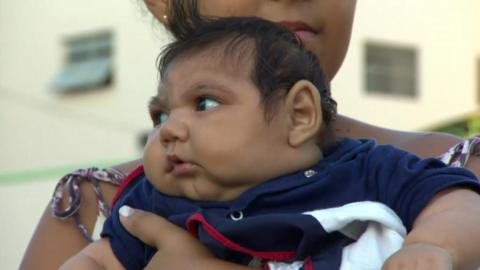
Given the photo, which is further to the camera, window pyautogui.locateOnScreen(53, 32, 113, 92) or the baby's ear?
window pyautogui.locateOnScreen(53, 32, 113, 92)

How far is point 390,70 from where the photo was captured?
18547 mm

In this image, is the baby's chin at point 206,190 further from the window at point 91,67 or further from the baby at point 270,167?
the window at point 91,67

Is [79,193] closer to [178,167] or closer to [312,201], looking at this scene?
[178,167]

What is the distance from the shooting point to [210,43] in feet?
7.09

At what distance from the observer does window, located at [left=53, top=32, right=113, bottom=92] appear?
60.4 feet

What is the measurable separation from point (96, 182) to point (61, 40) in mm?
16342

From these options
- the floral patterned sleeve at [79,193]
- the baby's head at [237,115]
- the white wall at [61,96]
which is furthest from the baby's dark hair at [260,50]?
the white wall at [61,96]

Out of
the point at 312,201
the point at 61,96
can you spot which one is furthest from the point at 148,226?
the point at 61,96

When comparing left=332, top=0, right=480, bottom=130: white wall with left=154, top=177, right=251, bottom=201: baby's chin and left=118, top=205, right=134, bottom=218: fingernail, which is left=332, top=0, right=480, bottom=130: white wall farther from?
left=154, top=177, right=251, bottom=201: baby's chin

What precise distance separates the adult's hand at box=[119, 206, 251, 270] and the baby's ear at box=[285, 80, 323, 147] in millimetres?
229

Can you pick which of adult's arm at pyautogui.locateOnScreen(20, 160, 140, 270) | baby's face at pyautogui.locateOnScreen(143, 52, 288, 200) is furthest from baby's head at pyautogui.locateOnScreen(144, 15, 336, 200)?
adult's arm at pyautogui.locateOnScreen(20, 160, 140, 270)

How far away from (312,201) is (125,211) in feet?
1.21

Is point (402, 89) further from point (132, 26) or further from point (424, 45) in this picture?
point (132, 26)

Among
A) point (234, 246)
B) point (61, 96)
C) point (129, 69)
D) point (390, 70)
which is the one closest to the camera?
point (234, 246)
